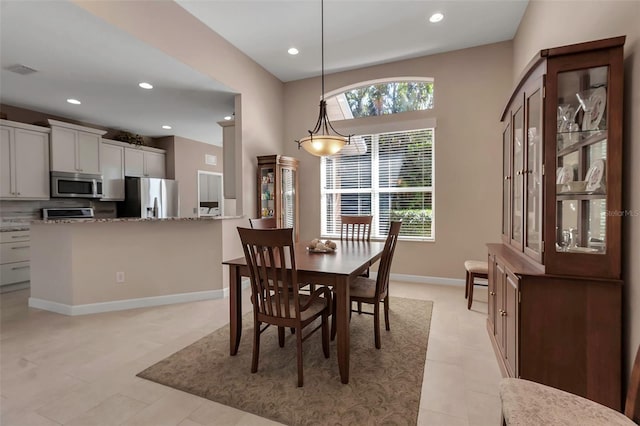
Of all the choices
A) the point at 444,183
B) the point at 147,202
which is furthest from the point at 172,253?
the point at 444,183

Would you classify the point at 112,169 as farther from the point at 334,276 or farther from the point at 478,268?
the point at 478,268

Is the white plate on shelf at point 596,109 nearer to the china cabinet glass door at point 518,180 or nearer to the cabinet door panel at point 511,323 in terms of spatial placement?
the china cabinet glass door at point 518,180

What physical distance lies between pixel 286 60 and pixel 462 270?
4053 mm

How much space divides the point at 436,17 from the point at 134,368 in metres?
4.55

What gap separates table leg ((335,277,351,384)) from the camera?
1945mm

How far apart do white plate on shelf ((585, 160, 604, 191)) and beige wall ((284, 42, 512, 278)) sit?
2.48 m

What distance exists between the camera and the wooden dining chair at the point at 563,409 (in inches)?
40.4

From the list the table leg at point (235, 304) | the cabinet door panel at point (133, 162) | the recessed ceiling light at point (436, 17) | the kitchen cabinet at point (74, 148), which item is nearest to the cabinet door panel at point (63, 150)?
the kitchen cabinet at point (74, 148)

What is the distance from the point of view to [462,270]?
4195 mm

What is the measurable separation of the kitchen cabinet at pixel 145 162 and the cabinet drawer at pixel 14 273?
2315mm

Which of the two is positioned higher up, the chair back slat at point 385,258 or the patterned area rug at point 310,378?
the chair back slat at point 385,258

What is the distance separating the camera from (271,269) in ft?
6.32

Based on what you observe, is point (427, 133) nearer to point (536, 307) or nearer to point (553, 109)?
point (553, 109)

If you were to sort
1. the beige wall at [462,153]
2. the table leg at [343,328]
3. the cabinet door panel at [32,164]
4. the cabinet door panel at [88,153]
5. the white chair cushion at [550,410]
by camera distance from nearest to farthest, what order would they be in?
the white chair cushion at [550,410]
the table leg at [343,328]
the beige wall at [462,153]
the cabinet door panel at [32,164]
the cabinet door panel at [88,153]
